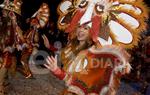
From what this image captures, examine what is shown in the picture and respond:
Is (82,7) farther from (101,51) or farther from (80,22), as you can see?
(101,51)

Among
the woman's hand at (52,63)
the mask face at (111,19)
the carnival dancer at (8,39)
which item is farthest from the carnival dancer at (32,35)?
the woman's hand at (52,63)

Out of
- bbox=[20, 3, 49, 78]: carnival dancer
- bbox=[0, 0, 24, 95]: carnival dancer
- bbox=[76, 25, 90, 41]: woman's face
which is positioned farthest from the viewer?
bbox=[20, 3, 49, 78]: carnival dancer

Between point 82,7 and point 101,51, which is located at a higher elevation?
point 82,7

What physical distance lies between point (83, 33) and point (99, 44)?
0.66ft

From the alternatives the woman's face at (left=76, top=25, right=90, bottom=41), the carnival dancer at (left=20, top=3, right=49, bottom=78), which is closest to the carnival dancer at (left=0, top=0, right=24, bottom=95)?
the carnival dancer at (left=20, top=3, right=49, bottom=78)

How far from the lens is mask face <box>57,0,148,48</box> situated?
12.9 feet

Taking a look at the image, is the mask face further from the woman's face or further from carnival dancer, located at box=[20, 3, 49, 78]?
carnival dancer, located at box=[20, 3, 49, 78]

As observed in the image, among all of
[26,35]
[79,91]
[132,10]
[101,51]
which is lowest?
[26,35]

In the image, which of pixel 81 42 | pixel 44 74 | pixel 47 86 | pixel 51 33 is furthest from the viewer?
pixel 51 33

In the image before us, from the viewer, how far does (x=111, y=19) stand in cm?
404

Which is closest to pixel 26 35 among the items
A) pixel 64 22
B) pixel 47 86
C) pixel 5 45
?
pixel 47 86

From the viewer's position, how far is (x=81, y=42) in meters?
4.18

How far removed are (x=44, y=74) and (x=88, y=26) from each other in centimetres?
636

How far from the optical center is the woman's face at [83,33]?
412 cm
